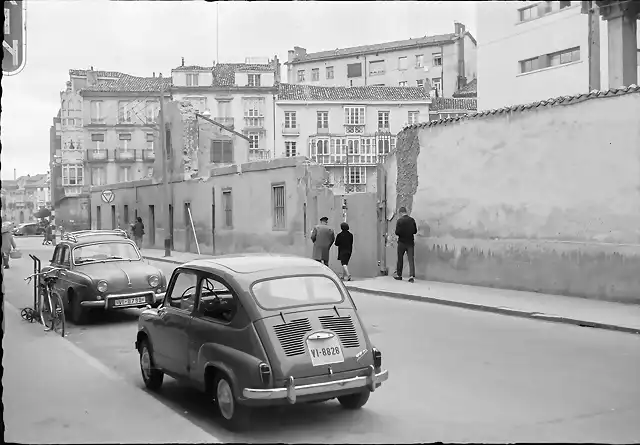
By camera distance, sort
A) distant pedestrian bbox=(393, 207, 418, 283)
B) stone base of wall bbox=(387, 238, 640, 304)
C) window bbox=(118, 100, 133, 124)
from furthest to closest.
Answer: window bbox=(118, 100, 133, 124)
distant pedestrian bbox=(393, 207, 418, 283)
stone base of wall bbox=(387, 238, 640, 304)

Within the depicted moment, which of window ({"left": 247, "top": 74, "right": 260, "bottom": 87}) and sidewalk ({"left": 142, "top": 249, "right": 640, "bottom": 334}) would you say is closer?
sidewalk ({"left": 142, "top": 249, "right": 640, "bottom": 334})

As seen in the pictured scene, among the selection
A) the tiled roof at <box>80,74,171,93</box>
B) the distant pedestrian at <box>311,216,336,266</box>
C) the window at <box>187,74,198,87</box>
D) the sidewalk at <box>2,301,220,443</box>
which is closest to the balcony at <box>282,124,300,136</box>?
the window at <box>187,74,198,87</box>

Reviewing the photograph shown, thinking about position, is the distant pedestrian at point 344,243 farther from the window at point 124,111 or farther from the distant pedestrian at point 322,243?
the window at point 124,111

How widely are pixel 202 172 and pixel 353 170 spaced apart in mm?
35831

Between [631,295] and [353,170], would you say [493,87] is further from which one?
[353,170]

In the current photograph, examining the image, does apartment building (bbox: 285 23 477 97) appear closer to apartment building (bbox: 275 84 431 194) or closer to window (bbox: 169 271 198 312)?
apartment building (bbox: 275 84 431 194)

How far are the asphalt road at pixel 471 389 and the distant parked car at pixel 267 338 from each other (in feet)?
1.04

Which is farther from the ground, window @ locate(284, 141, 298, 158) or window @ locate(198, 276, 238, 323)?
window @ locate(284, 141, 298, 158)

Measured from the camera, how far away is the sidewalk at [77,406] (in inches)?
234

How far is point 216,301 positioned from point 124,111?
7056cm

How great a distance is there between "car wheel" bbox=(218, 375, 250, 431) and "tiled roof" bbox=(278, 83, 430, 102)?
62140mm

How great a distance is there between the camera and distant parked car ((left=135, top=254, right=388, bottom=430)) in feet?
20.0

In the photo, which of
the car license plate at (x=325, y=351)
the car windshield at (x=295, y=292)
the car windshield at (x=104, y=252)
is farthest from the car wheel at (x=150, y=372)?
the car windshield at (x=104, y=252)

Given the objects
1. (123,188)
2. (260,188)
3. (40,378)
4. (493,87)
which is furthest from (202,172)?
(40,378)
